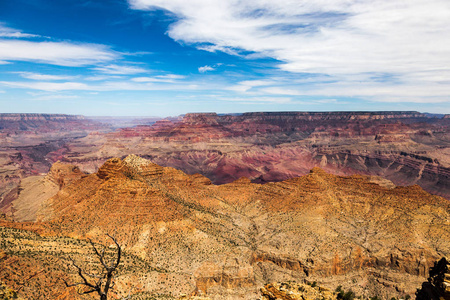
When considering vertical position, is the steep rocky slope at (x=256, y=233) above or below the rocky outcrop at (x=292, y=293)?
below

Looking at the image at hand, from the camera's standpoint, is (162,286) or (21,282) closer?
(21,282)

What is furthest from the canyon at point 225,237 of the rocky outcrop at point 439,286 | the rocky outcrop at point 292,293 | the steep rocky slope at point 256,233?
the rocky outcrop at point 439,286

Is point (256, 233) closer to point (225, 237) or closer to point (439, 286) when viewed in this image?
point (225, 237)

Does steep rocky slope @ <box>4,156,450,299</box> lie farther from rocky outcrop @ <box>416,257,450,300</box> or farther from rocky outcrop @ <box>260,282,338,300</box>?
rocky outcrop @ <box>416,257,450,300</box>

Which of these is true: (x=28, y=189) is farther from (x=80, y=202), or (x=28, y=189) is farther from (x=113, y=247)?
(x=113, y=247)

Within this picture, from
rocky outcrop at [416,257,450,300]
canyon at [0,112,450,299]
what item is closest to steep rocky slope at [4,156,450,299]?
canyon at [0,112,450,299]

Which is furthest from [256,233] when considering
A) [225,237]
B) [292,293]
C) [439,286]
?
[439,286]

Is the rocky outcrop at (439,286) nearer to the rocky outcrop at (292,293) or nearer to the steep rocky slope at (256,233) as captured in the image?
the rocky outcrop at (292,293)

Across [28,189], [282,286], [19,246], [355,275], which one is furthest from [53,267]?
[28,189]
